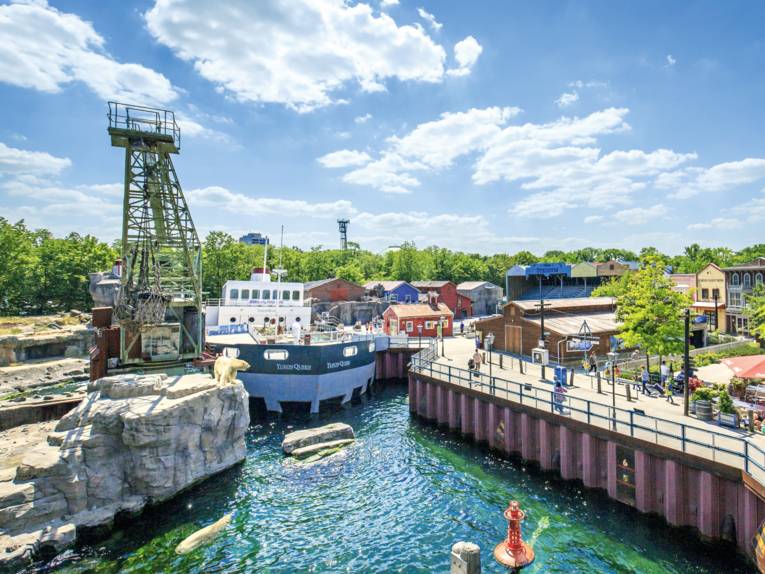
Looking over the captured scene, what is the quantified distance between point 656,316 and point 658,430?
10444mm

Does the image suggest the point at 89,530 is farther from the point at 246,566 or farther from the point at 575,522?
the point at 575,522

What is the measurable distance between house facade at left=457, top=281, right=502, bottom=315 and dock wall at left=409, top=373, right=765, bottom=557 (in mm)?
53409

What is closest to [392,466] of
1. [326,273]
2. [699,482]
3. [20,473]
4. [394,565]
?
[394,565]

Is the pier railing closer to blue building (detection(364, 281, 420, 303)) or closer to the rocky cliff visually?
the rocky cliff

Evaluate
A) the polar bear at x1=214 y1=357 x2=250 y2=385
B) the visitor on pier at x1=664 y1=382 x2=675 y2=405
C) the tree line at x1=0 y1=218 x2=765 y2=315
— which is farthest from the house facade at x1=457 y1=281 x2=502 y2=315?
→ the polar bear at x1=214 y1=357 x2=250 y2=385

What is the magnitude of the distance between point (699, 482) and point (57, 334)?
179 feet

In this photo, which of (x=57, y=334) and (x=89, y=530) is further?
(x=57, y=334)

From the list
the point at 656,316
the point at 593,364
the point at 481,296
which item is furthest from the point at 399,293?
the point at 656,316

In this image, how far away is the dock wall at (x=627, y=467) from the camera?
504 inches

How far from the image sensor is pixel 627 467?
51.1ft

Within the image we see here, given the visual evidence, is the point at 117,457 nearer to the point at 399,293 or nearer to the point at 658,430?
the point at 658,430

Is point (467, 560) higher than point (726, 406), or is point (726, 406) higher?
point (726, 406)

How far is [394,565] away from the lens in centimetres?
1284

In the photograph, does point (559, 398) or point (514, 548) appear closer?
point (514, 548)
